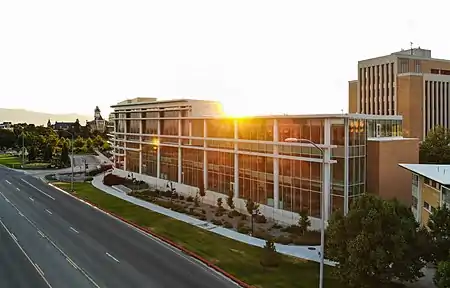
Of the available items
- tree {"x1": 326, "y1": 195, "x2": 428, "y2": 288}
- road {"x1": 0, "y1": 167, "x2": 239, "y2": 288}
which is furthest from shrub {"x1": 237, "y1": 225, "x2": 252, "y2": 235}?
tree {"x1": 326, "y1": 195, "x2": 428, "y2": 288}

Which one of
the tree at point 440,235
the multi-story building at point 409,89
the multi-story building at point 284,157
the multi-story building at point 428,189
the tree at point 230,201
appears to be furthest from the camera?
the multi-story building at point 409,89

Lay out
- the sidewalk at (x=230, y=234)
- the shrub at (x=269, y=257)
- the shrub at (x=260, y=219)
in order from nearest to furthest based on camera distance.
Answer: the shrub at (x=269, y=257) < the sidewalk at (x=230, y=234) < the shrub at (x=260, y=219)

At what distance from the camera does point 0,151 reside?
491 feet

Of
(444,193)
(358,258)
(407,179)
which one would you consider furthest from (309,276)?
(407,179)

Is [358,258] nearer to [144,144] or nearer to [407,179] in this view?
[407,179]

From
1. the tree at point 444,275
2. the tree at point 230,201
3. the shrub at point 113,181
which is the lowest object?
the shrub at point 113,181

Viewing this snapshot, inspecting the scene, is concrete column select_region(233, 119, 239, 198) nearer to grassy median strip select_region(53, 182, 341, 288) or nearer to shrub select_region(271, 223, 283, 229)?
grassy median strip select_region(53, 182, 341, 288)

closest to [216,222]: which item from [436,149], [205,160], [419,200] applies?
[205,160]

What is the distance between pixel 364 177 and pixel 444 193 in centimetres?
1152

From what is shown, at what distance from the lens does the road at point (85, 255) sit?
26016 millimetres

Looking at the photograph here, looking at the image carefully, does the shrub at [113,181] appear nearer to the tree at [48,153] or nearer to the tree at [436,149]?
the tree at [48,153]

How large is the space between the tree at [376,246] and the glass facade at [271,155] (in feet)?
23.1

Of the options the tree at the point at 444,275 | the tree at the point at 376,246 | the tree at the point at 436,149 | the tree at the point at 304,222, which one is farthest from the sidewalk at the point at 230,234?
the tree at the point at 436,149

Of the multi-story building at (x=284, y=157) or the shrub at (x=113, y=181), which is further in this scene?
the shrub at (x=113, y=181)
